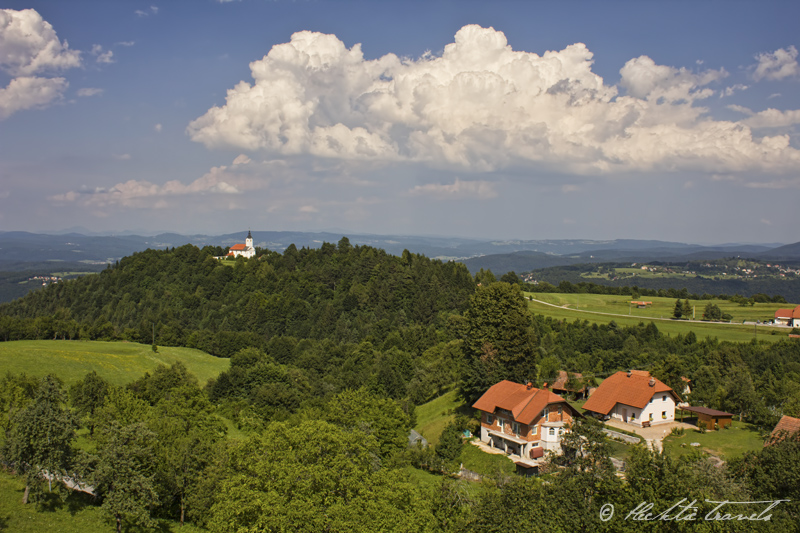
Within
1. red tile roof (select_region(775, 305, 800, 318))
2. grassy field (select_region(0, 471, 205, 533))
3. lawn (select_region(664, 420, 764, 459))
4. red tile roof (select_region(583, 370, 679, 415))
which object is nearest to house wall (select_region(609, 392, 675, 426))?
red tile roof (select_region(583, 370, 679, 415))

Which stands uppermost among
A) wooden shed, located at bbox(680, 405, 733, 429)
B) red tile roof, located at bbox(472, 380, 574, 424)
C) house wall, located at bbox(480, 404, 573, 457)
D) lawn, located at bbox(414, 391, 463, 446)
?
red tile roof, located at bbox(472, 380, 574, 424)

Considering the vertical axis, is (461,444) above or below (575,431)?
below

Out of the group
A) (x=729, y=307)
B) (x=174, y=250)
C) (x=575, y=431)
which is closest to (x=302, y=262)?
(x=174, y=250)

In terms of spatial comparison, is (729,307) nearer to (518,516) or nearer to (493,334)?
(493,334)

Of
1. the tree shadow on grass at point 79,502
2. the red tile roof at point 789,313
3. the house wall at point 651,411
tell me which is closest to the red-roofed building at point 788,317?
the red tile roof at point 789,313

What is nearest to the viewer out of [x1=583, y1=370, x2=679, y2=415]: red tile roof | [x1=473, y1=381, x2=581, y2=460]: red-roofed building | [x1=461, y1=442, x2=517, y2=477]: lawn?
[x1=461, y1=442, x2=517, y2=477]: lawn

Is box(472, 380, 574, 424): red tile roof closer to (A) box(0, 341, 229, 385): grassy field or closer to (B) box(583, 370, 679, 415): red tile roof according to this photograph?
(B) box(583, 370, 679, 415): red tile roof

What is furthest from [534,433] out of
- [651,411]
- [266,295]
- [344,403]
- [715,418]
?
[266,295]
